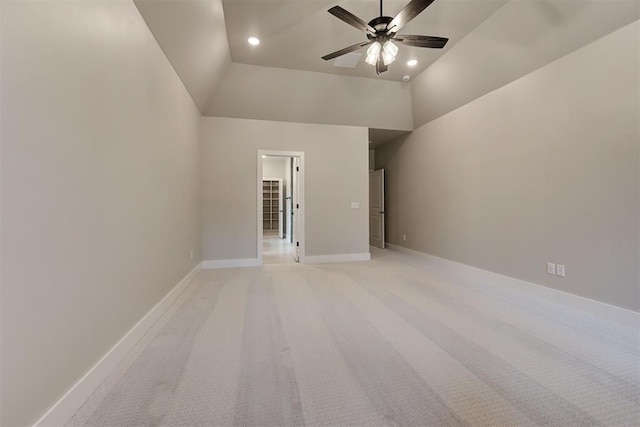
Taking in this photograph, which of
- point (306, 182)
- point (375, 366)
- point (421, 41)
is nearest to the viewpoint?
point (375, 366)

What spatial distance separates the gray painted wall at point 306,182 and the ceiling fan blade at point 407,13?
98.6 inches

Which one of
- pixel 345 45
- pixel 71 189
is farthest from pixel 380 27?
pixel 71 189

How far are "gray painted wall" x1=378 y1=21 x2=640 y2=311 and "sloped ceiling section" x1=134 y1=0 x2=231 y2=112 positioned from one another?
3575mm

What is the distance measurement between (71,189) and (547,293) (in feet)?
13.9

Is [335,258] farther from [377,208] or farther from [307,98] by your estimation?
[307,98]

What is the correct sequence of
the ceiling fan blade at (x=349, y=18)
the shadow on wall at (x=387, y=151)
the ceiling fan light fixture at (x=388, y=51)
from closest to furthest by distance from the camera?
the ceiling fan blade at (x=349, y=18) → the ceiling fan light fixture at (x=388, y=51) → the shadow on wall at (x=387, y=151)

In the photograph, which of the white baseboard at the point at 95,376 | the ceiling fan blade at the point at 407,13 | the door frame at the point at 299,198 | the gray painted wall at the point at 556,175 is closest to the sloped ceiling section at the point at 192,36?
the door frame at the point at 299,198

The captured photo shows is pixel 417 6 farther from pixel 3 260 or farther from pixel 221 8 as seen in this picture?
pixel 3 260

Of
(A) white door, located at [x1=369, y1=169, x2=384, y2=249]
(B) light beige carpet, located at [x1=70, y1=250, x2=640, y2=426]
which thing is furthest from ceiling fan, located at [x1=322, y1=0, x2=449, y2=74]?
(A) white door, located at [x1=369, y1=169, x2=384, y2=249]

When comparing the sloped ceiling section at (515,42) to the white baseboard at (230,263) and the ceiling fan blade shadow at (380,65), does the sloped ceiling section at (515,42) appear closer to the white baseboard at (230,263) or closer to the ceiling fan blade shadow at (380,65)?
the ceiling fan blade shadow at (380,65)

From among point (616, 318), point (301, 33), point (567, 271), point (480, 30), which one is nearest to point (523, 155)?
point (567, 271)

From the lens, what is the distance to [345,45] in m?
3.40

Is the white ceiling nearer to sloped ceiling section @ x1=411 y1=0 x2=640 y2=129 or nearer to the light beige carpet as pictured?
sloped ceiling section @ x1=411 y1=0 x2=640 y2=129

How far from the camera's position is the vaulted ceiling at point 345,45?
2.41 metres
